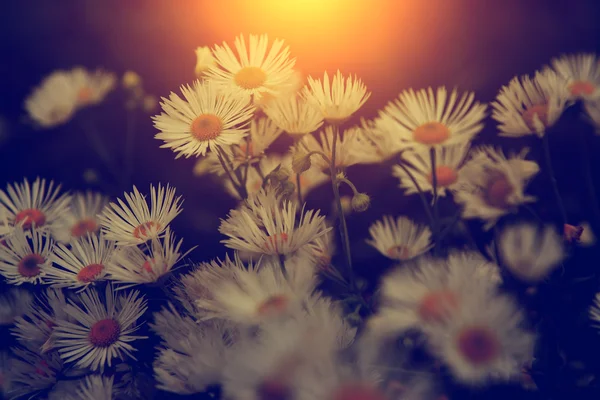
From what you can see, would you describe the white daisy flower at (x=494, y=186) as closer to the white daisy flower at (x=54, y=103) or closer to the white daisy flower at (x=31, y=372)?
the white daisy flower at (x=31, y=372)

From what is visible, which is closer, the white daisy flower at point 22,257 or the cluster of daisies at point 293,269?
the cluster of daisies at point 293,269

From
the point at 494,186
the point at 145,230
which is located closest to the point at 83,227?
the point at 145,230

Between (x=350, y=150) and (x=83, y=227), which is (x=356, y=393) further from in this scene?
(x=83, y=227)

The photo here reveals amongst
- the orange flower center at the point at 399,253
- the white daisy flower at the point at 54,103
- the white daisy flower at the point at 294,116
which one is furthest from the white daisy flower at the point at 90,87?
the orange flower center at the point at 399,253

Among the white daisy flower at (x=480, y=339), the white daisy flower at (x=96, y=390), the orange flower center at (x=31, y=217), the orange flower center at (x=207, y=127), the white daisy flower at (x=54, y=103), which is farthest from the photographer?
the white daisy flower at (x=54, y=103)

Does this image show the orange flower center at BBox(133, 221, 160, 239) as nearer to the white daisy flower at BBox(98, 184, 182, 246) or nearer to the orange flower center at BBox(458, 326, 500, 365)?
the white daisy flower at BBox(98, 184, 182, 246)

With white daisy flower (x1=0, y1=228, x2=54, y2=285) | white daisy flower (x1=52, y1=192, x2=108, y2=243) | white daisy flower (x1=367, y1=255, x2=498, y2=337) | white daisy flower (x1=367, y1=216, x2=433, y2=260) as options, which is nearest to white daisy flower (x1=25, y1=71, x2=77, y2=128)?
white daisy flower (x1=52, y1=192, x2=108, y2=243)
